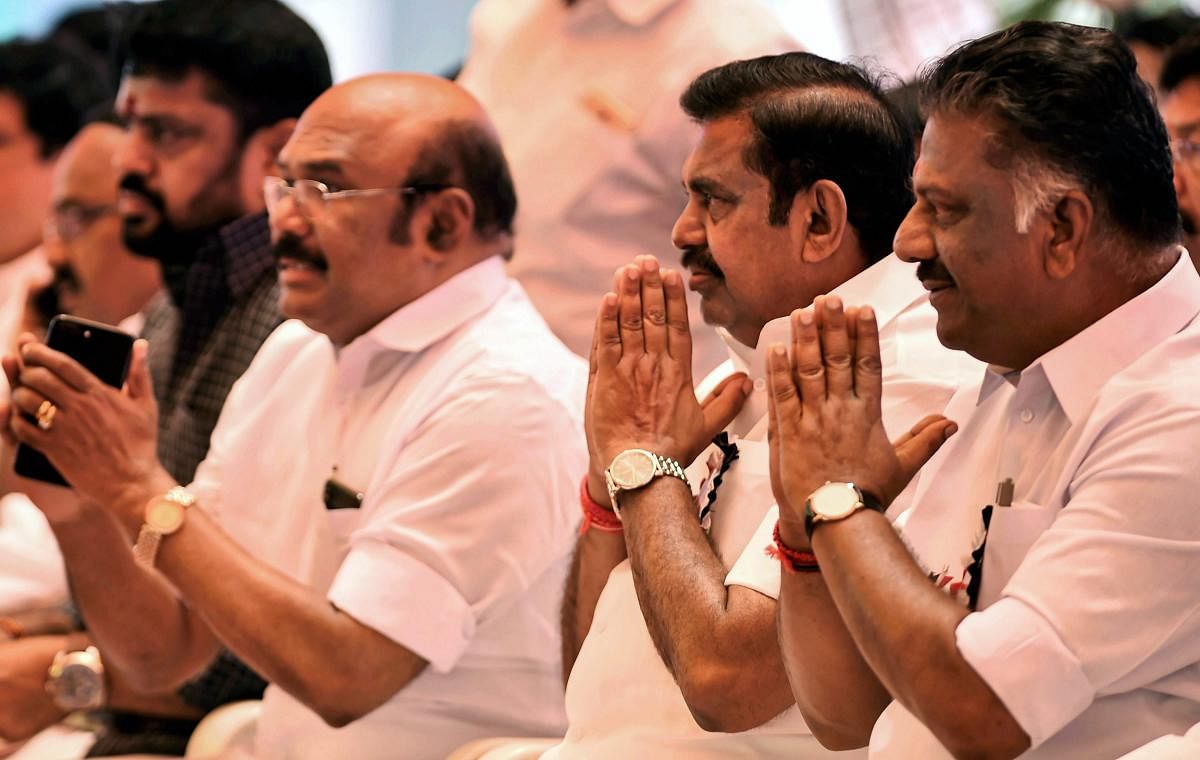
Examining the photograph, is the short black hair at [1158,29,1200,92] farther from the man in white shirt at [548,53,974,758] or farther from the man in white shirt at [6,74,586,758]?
the man in white shirt at [6,74,586,758]

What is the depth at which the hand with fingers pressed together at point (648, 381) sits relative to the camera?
2.43 metres

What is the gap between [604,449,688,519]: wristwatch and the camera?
2365 millimetres

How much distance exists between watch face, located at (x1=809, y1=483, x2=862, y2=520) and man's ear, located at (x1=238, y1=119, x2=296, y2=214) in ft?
7.31

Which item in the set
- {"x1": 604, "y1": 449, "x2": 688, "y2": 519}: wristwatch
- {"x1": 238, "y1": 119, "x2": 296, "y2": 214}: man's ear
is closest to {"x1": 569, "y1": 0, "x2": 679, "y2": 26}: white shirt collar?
{"x1": 238, "y1": 119, "x2": 296, "y2": 214}: man's ear

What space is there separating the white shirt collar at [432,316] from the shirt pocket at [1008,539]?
132cm

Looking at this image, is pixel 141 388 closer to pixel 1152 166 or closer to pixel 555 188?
pixel 555 188

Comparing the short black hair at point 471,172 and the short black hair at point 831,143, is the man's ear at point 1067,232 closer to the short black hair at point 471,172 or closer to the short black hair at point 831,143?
the short black hair at point 831,143

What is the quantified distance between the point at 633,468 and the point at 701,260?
1.09 feet

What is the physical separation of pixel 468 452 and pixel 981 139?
115cm

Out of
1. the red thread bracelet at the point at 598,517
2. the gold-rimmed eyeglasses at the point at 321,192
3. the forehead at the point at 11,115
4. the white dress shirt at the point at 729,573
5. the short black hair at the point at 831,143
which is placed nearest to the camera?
the white dress shirt at the point at 729,573

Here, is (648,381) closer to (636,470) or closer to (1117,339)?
(636,470)

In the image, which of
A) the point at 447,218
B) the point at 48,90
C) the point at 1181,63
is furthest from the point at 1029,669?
the point at 48,90

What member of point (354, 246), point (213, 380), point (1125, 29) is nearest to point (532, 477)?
point (354, 246)

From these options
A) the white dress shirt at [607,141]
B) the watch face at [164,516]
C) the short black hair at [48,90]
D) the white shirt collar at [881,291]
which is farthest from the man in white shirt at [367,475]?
the short black hair at [48,90]
